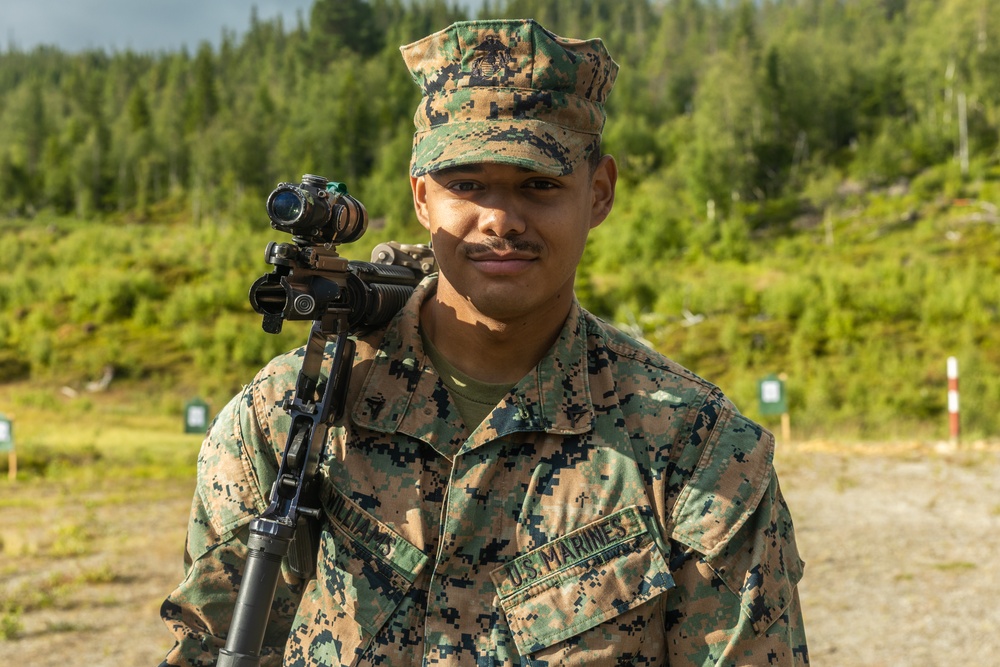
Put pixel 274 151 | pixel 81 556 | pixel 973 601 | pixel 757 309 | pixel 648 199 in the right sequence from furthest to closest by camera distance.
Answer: pixel 274 151 → pixel 648 199 → pixel 757 309 → pixel 81 556 → pixel 973 601

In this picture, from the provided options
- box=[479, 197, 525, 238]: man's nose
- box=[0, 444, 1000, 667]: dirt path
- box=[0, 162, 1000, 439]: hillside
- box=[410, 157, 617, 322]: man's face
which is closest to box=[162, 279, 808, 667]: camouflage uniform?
box=[410, 157, 617, 322]: man's face

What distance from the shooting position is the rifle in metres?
1.68

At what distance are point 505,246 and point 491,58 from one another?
37 centimetres

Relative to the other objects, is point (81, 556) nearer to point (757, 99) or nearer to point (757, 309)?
point (757, 309)

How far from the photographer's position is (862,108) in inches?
2217

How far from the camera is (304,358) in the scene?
1801 mm

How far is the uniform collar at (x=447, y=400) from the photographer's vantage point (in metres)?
1.85

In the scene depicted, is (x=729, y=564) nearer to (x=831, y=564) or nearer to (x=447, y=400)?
(x=447, y=400)

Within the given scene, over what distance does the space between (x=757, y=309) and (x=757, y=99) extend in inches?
732

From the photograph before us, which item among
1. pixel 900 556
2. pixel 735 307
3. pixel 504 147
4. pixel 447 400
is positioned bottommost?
pixel 735 307

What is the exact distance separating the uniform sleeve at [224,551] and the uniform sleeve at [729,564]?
732 mm

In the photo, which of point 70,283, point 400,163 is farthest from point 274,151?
point 70,283

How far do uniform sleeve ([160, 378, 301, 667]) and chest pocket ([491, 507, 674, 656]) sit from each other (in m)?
0.44

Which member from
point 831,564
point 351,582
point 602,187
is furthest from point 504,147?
point 831,564
